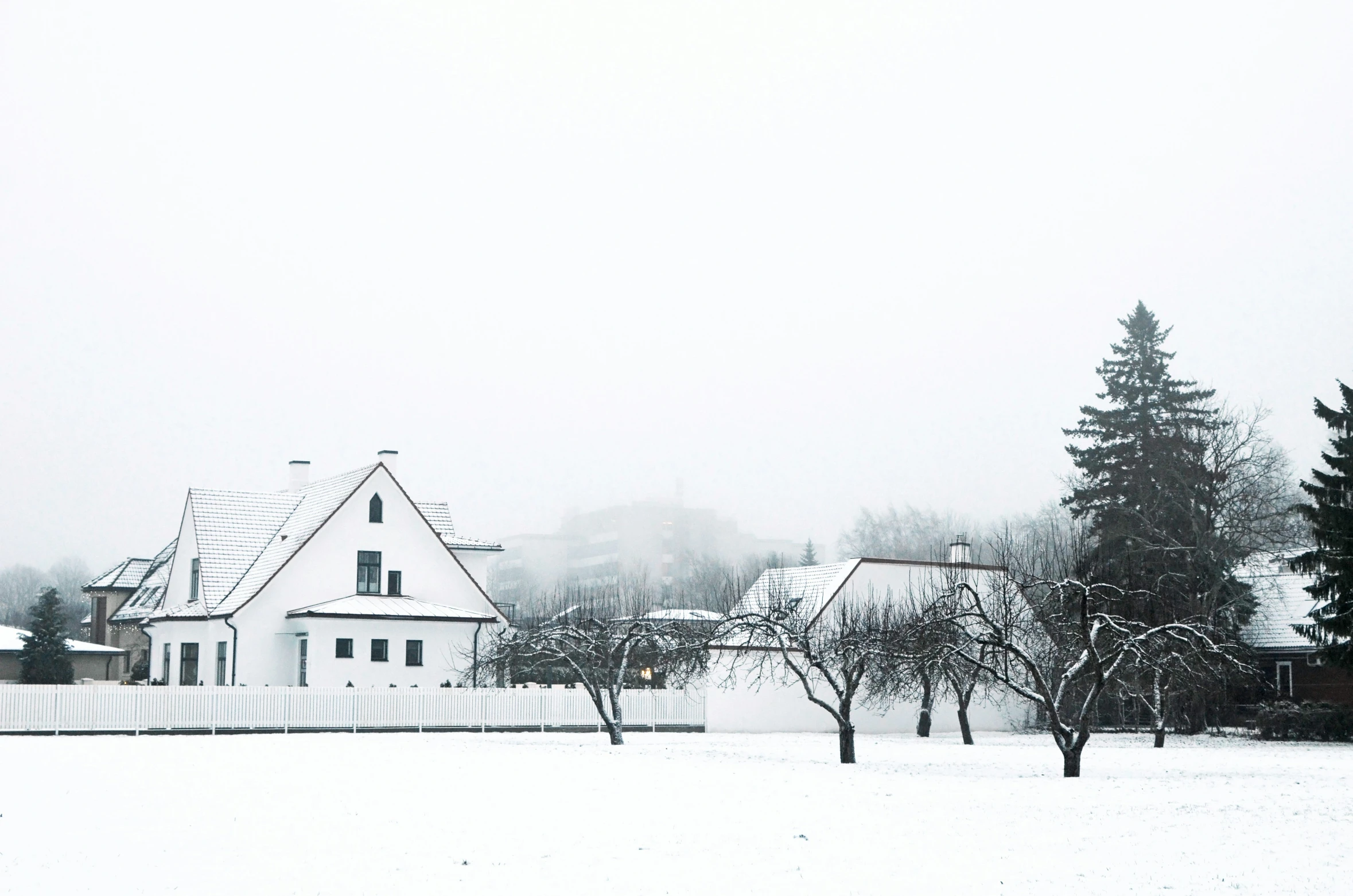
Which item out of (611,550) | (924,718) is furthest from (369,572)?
(611,550)

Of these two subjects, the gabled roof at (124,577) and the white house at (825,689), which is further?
the gabled roof at (124,577)

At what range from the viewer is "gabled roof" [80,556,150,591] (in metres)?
63.6

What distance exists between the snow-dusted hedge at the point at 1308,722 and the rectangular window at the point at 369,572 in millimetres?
28663

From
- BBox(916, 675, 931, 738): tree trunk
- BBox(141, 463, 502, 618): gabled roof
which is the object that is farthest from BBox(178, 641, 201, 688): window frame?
BBox(916, 675, 931, 738): tree trunk

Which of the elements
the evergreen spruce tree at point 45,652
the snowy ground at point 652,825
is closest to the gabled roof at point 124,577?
the evergreen spruce tree at point 45,652

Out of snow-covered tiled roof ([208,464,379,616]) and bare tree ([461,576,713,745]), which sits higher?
snow-covered tiled roof ([208,464,379,616])

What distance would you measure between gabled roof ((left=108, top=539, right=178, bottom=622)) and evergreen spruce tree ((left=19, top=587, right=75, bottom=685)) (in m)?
2.76

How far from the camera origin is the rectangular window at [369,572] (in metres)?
47.1

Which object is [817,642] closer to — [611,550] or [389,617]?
[389,617]

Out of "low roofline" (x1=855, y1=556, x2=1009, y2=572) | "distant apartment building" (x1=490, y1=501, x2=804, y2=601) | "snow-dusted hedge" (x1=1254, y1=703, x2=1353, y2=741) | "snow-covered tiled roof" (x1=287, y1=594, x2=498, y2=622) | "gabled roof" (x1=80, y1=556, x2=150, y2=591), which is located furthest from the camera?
"distant apartment building" (x1=490, y1=501, x2=804, y2=601)

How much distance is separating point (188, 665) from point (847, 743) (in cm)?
2896

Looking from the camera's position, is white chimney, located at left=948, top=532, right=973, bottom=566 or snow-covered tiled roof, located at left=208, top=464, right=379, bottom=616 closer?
snow-covered tiled roof, located at left=208, top=464, right=379, bottom=616

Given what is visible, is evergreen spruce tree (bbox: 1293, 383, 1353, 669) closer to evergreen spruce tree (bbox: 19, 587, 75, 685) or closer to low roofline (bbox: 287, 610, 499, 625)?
low roofline (bbox: 287, 610, 499, 625)

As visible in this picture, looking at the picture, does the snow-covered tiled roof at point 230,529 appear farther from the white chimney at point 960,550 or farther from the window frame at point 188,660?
the white chimney at point 960,550
